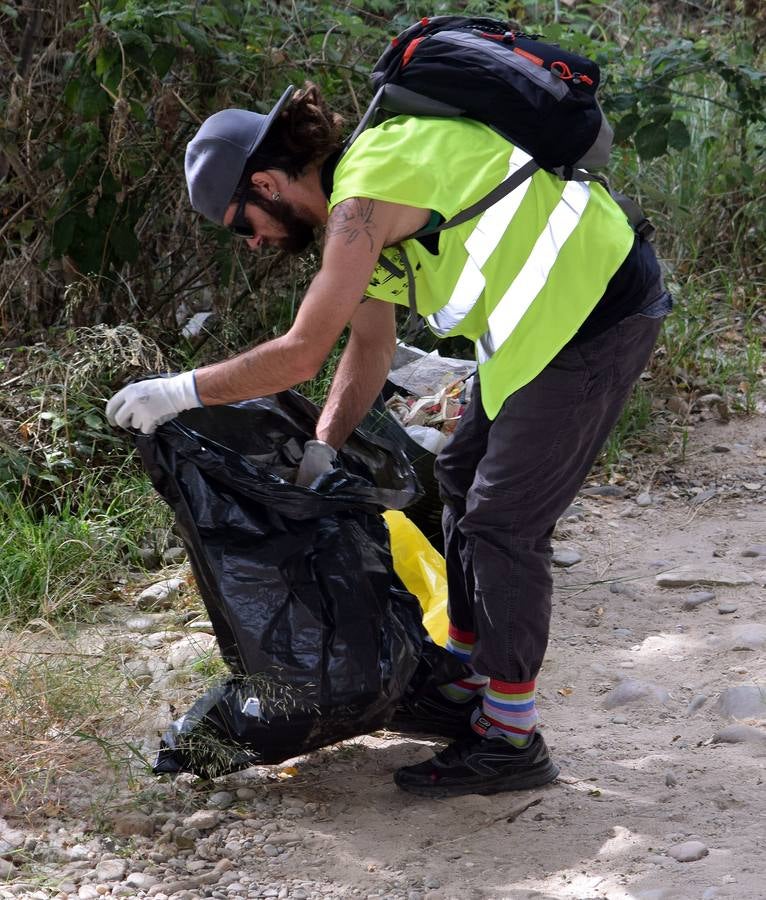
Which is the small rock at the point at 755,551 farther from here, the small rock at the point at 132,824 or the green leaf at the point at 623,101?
the small rock at the point at 132,824

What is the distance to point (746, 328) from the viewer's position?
199 inches

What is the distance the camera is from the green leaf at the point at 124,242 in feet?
13.1

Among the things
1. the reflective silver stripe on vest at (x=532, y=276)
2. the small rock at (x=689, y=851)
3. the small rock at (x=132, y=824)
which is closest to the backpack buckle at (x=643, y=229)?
the reflective silver stripe on vest at (x=532, y=276)

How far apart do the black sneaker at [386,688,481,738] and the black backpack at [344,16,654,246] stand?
1080 mm

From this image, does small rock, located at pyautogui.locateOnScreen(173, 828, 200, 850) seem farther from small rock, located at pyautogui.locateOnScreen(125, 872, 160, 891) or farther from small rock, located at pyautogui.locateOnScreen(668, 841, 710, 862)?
small rock, located at pyautogui.locateOnScreen(668, 841, 710, 862)

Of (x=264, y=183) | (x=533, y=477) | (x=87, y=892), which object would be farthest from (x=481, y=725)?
(x=264, y=183)

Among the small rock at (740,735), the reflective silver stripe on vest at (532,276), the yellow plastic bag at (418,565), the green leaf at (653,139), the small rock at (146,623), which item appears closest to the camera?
the reflective silver stripe on vest at (532,276)

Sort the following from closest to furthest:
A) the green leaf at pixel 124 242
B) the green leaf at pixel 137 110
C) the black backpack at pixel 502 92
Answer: the black backpack at pixel 502 92, the green leaf at pixel 137 110, the green leaf at pixel 124 242

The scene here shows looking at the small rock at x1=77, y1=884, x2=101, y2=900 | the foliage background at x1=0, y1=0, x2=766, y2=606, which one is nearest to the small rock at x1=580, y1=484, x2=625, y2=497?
the foliage background at x1=0, y1=0, x2=766, y2=606

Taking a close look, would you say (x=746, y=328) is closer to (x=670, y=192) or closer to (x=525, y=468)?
(x=670, y=192)

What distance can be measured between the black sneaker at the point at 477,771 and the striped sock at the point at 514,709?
2cm

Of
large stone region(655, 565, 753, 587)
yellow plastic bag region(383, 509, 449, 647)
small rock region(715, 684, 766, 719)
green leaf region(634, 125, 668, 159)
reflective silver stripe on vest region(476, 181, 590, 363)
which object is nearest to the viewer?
reflective silver stripe on vest region(476, 181, 590, 363)

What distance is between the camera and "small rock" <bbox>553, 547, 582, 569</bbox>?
377cm

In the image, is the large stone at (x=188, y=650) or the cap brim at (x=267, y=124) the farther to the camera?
the large stone at (x=188, y=650)
